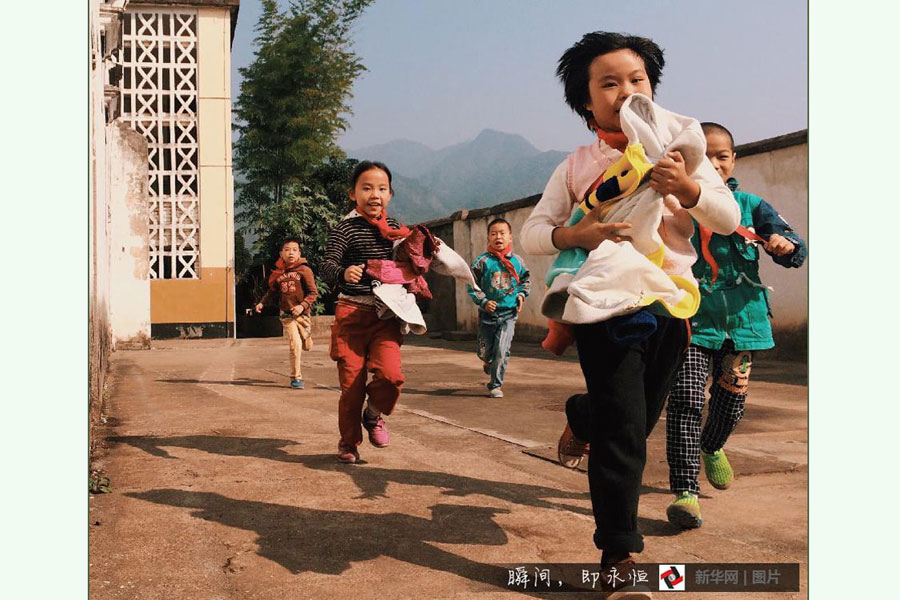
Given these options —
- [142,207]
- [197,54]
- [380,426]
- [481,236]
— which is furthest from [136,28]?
[380,426]

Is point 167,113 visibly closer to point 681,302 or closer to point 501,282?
point 501,282

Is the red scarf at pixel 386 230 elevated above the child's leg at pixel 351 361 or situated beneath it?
elevated above

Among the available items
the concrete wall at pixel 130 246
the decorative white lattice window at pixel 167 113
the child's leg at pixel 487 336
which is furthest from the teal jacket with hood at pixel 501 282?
the decorative white lattice window at pixel 167 113

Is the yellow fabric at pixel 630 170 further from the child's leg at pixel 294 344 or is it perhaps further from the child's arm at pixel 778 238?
the child's leg at pixel 294 344

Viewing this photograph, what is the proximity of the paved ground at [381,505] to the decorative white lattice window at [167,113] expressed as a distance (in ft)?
35.6

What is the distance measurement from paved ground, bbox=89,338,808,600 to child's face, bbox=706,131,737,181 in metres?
1.35

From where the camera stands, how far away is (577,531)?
11.3ft

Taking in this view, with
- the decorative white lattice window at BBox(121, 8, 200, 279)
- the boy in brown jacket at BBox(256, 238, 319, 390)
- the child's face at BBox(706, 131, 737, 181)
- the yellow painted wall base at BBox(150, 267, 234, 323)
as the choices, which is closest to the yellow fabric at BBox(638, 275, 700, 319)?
the child's face at BBox(706, 131, 737, 181)

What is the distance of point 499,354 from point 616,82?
17.0 ft

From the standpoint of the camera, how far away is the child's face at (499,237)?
327 inches

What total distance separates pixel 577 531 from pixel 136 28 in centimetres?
1605

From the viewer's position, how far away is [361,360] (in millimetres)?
4984

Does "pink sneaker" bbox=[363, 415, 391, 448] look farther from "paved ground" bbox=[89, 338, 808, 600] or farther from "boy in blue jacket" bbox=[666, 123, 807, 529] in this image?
"boy in blue jacket" bbox=[666, 123, 807, 529]

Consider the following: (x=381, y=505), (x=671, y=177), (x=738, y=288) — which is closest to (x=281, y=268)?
(x=381, y=505)
